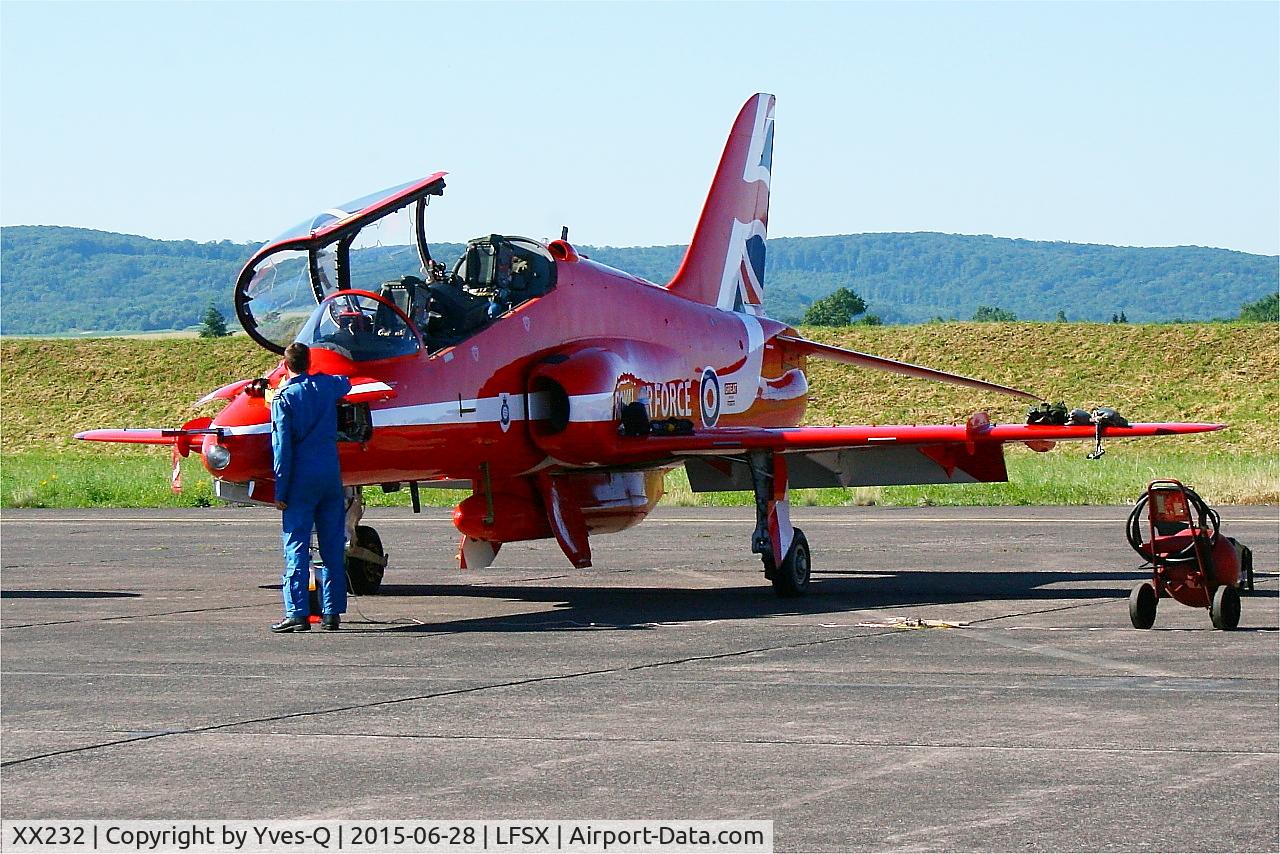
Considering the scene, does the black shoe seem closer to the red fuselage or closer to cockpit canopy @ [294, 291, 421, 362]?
the red fuselage

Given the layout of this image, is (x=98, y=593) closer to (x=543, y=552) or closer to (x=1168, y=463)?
(x=543, y=552)

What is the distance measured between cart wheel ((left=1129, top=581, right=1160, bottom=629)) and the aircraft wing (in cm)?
288

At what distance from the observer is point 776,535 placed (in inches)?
650

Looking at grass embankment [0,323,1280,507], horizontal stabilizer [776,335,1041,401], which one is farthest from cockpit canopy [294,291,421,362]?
grass embankment [0,323,1280,507]

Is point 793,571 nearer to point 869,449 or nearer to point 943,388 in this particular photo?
point 869,449

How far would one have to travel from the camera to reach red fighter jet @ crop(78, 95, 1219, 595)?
1446 centimetres

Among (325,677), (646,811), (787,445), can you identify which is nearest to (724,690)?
(325,677)

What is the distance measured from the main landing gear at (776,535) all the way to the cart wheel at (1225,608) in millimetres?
4299

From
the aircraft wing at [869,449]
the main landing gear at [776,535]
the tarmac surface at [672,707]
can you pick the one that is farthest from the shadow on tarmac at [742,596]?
the aircraft wing at [869,449]

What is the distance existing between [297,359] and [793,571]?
5.30 meters

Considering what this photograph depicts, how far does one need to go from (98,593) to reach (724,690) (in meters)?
8.57

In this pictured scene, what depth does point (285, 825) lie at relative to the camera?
690 centimetres

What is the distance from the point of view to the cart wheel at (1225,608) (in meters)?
13.0

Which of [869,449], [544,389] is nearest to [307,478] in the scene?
[544,389]
